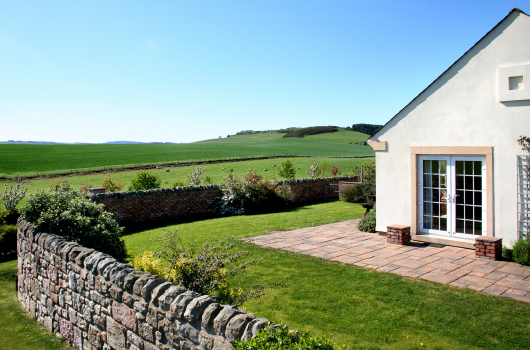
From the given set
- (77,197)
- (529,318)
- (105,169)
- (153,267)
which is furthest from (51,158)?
(529,318)

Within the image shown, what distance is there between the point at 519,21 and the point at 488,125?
2.16 metres

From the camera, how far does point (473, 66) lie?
880 cm

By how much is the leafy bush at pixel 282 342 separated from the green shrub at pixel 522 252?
650 centimetres

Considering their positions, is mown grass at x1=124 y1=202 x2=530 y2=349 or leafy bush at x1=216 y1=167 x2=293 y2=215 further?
leafy bush at x1=216 y1=167 x2=293 y2=215

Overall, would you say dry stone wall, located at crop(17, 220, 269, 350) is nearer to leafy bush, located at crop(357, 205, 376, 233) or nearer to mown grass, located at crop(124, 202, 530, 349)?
mown grass, located at crop(124, 202, 530, 349)

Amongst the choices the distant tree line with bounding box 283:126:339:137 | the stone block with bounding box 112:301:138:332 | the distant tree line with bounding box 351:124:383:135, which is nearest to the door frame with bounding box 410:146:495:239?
the stone block with bounding box 112:301:138:332

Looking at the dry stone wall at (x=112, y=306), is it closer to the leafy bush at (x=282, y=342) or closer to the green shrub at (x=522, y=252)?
the leafy bush at (x=282, y=342)

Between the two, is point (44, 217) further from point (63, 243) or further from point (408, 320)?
point (408, 320)

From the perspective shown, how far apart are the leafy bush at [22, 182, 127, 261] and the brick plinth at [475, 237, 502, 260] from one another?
762cm

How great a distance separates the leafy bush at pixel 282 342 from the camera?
2865mm

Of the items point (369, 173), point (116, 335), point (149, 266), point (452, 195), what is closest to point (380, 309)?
point (149, 266)

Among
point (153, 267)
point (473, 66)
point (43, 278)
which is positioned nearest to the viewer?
point (153, 267)

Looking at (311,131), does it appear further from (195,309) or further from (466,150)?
(195,309)

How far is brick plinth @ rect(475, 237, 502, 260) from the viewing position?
818 centimetres
